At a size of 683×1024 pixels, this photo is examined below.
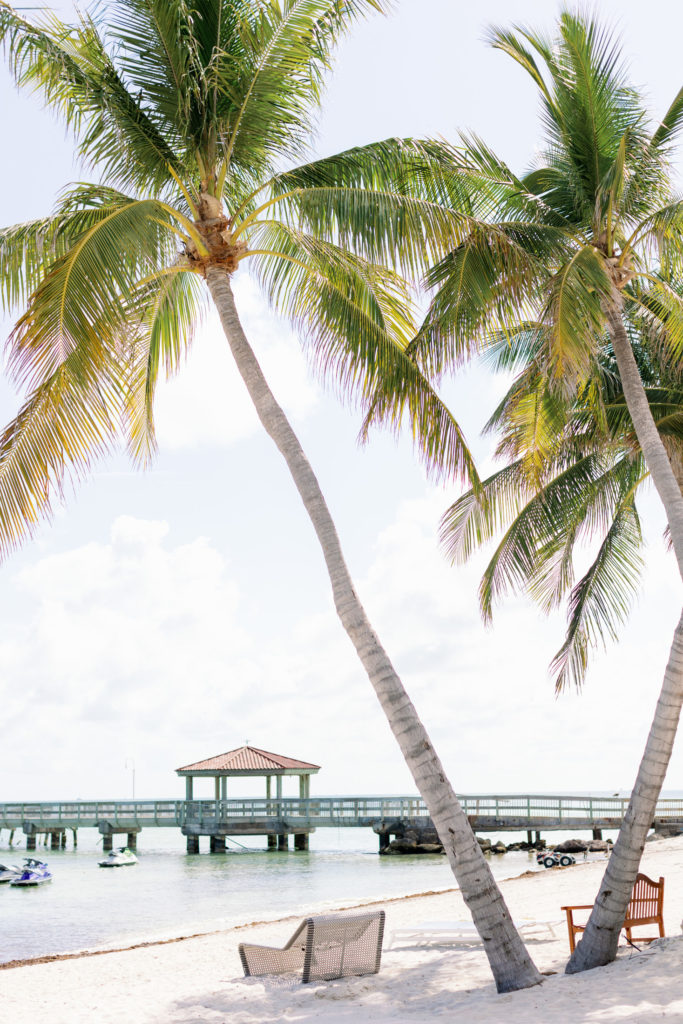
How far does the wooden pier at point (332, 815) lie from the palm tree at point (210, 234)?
32.9 metres

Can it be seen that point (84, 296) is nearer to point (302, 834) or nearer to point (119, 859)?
point (119, 859)

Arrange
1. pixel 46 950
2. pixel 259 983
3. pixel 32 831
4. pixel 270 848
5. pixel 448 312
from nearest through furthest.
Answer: pixel 259 983 < pixel 448 312 < pixel 46 950 < pixel 270 848 < pixel 32 831

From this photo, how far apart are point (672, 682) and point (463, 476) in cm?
267

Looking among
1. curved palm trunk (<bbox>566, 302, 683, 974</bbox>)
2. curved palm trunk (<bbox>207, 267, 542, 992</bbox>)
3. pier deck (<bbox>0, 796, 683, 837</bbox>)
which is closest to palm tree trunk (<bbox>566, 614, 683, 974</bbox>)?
curved palm trunk (<bbox>566, 302, 683, 974</bbox>)

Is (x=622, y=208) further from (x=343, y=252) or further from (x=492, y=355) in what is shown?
(x=492, y=355)

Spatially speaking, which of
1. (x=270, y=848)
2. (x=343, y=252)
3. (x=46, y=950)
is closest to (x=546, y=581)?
(x=343, y=252)

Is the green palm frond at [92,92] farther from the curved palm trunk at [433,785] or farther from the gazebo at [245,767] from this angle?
the gazebo at [245,767]

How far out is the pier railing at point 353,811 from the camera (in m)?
39.7

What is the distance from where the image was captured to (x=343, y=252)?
31.9 feet

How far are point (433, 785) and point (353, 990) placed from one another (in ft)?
6.92

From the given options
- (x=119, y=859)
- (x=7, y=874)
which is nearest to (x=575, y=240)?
(x=7, y=874)

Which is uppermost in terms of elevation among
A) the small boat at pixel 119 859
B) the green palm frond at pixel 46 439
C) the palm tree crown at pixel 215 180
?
the palm tree crown at pixel 215 180

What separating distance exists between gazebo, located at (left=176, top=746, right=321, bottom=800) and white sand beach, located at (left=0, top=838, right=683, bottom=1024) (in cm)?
2794

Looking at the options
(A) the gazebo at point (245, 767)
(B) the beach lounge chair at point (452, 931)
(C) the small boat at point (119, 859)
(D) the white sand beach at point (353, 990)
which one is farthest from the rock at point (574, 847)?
(B) the beach lounge chair at point (452, 931)
